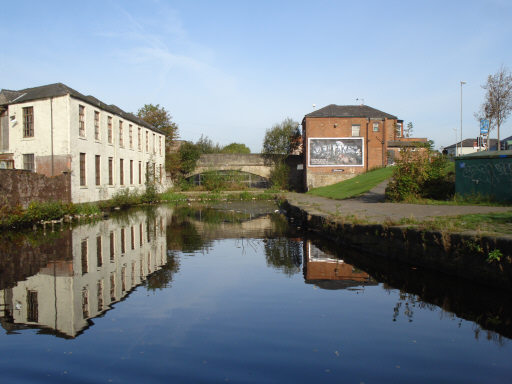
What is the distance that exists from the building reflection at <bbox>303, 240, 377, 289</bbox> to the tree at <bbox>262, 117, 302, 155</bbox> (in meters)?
37.4

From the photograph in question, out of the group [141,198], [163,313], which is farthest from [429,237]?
[141,198]

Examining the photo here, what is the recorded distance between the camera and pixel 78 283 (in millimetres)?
6699

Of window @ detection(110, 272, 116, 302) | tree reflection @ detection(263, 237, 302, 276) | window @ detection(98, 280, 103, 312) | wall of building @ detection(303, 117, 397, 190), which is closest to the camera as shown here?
window @ detection(98, 280, 103, 312)

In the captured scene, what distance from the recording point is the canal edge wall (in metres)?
5.93

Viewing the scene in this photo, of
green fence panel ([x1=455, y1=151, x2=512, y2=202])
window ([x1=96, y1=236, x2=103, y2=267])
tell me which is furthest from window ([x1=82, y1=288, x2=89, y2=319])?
green fence panel ([x1=455, y1=151, x2=512, y2=202])

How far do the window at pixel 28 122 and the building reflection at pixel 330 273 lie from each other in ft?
60.6

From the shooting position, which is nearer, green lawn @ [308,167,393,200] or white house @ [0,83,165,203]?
white house @ [0,83,165,203]

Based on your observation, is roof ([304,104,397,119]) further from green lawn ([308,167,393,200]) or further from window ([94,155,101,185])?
window ([94,155,101,185])

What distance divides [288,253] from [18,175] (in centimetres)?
1163

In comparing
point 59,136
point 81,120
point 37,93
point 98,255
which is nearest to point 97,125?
point 81,120

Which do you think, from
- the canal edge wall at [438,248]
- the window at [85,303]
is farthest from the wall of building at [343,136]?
the window at [85,303]

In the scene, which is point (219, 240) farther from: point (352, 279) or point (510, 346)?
point (510, 346)

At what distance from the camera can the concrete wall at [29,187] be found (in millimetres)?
15125

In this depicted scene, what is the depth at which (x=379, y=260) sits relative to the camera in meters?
8.78
